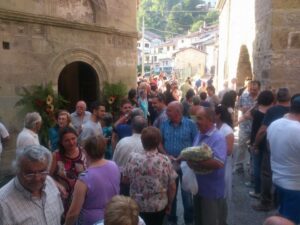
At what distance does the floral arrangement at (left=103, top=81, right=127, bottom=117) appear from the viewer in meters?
9.59

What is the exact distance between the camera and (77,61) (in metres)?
9.13

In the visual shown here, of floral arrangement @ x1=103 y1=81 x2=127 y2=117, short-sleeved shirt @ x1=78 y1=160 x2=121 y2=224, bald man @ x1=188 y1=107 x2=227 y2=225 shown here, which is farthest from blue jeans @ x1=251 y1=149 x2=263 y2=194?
floral arrangement @ x1=103 y1=81 x2=127 y2=117

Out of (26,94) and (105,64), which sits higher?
(105,64)

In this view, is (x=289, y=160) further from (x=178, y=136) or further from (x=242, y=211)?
(x=242, y=211)

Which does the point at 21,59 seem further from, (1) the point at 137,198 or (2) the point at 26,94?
(1) the point at 137,198

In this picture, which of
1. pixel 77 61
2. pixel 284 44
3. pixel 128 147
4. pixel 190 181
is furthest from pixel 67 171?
pixel 77 61

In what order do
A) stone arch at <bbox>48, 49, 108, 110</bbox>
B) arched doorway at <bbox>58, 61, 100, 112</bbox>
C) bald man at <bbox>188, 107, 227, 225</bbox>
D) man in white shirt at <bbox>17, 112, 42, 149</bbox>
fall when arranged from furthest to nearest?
arched doorway at <bbox>58, 61, 100, 112</bbox> → stone arch at <bbox>48, 49, 108, 110</bbox> → man in white shirt at <bbox>17, 112, 42, 149</bbox> → bald man at <bbox>188, 107, 227, 225</bbox>

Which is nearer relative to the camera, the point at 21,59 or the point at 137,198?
the point at 137,198

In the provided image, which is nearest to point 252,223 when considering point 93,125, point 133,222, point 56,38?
point 93,125

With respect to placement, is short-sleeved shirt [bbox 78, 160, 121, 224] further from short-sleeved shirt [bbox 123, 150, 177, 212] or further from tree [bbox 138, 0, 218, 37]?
tree [bbox 138, 0, 218, 37]

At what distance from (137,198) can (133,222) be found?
1.53 meters

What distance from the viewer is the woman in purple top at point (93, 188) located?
3.05 meters

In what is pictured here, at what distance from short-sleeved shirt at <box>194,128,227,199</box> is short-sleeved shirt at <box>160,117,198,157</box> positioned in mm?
917

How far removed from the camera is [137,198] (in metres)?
3.67
